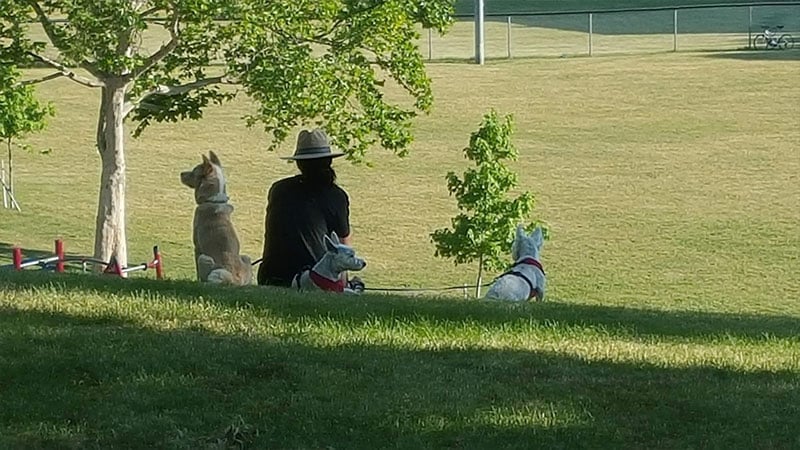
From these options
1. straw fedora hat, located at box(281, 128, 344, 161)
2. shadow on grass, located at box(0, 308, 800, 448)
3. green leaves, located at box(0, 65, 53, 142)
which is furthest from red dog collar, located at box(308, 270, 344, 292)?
green leaves, located at box(0, 65, 53, 142)

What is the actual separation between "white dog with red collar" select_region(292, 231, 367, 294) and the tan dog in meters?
0.52

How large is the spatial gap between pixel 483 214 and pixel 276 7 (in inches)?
207

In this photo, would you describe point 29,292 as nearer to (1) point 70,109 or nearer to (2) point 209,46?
(2) point 209,46

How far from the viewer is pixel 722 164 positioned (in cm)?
3525

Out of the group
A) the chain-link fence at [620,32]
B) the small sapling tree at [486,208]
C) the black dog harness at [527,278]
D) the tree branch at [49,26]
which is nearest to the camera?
the black dog harness at [527,278]

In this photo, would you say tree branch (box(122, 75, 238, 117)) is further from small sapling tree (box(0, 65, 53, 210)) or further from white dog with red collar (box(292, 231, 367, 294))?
white dog with red collar (box(292, 231, 367, 294))

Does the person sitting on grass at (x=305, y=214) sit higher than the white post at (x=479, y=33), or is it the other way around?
the white post at (x=479, y=33)

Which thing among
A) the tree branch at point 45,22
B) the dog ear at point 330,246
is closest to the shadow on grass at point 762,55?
the tree branch at point 45,22

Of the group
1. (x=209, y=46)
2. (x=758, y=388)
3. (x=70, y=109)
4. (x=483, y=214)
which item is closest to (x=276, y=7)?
(x=209, y=46)

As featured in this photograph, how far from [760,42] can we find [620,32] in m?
8.30

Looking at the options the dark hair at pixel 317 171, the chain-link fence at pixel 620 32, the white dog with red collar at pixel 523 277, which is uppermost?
the chain-link fence at pixel 620 32

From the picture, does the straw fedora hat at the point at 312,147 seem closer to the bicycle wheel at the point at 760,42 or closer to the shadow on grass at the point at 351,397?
the shadow on grass at the point at 351,397

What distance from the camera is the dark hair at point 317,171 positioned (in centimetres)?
995

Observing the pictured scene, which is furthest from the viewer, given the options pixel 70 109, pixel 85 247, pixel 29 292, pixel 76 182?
pixel 70 109
